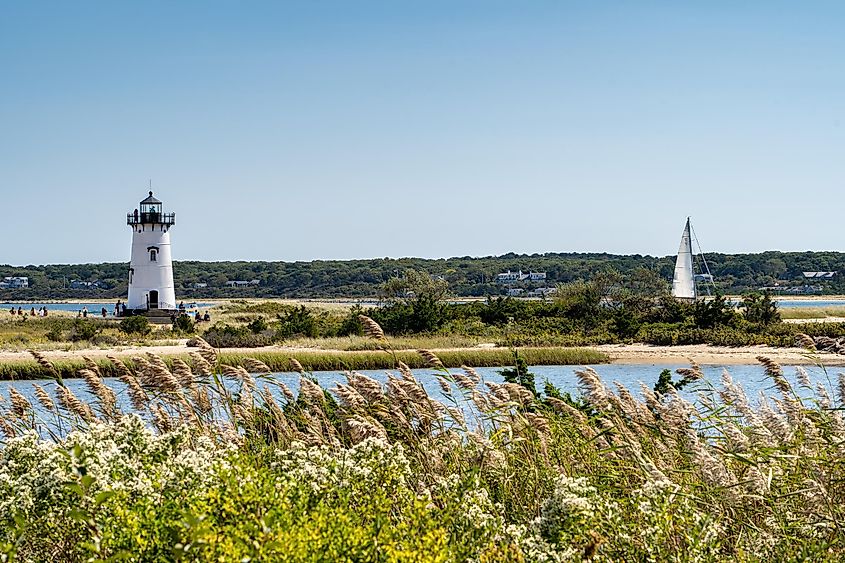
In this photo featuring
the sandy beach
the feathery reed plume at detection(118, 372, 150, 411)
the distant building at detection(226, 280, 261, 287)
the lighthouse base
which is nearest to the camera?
the feathery reed plume at detection(118, 372, 150, 411)

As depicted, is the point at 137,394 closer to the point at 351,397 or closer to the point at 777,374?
the point at 351,397

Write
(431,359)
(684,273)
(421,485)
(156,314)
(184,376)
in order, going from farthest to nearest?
1. (156,314)
2. (684,273)
3. (431,359)
4. (184,376)
5. (421,485)

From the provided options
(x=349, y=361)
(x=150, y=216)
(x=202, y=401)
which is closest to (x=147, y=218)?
(x=150, y=216)

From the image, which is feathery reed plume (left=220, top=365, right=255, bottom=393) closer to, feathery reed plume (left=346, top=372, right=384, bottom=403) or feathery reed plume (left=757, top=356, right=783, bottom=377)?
feathery reed plume (left=346, top=372, right=384, bottom=403)

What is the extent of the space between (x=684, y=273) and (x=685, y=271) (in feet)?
0.45

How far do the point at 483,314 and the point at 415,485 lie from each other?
4077cm

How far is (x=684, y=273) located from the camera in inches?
2072

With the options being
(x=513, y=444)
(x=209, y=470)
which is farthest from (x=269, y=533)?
(x=513, y=444)

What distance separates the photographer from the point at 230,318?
60.4 meters

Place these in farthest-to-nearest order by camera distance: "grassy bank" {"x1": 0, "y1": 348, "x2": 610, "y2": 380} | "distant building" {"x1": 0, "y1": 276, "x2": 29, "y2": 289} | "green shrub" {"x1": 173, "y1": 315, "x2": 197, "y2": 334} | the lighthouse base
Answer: "distant building" {"x1": 0, "y1": 276, "x2": 29, "y2": 289} < the lighthouse base < "green shrub" {"x1": 173, "y1": 315, "x2": 197, "y2": 334} < "grassy bank" {"x1": 0, "y1": 348, "x2": 610, "y2": 380}

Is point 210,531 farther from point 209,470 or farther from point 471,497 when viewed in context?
point 471,497

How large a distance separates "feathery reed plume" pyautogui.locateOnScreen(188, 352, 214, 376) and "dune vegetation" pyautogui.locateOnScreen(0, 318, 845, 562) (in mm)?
39

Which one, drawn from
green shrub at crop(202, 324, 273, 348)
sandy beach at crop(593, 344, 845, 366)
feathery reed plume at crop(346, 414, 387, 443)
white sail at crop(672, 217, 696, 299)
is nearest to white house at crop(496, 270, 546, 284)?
white sail at crop(672, 217, 696, 299)

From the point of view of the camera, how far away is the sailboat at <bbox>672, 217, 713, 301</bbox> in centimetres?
5053
